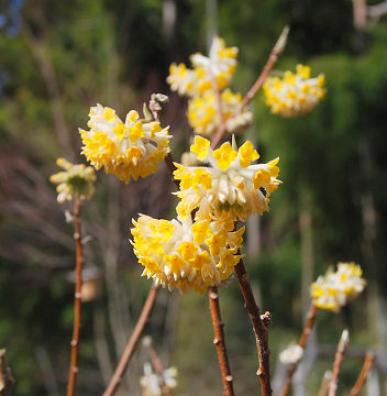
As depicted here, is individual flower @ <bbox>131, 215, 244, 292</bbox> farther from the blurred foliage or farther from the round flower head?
the blurred foliage

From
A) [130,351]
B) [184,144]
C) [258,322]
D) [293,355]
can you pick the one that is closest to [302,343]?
[293,355]

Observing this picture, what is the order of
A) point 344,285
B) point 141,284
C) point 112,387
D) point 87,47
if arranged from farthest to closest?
point 87,47 < point 141,284 < point 344,285 < point 112,387

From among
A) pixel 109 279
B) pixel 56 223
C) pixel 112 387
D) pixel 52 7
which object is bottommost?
pixel 112 387

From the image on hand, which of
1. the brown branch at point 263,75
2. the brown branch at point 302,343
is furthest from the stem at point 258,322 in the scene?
the brown branch at point 263,75

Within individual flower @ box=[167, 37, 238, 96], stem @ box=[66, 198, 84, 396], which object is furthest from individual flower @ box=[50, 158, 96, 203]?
individual flower @ box=[167, 37, 238, 96]

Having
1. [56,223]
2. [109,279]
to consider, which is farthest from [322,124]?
[56,223]

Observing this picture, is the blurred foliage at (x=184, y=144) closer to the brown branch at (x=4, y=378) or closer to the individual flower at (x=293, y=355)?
the individual flower at (x=293, y=355)

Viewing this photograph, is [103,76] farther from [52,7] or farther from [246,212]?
[246,212]
